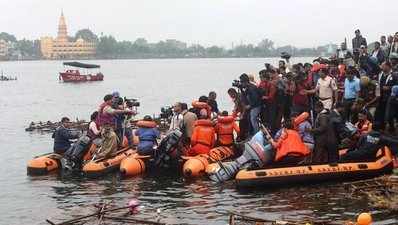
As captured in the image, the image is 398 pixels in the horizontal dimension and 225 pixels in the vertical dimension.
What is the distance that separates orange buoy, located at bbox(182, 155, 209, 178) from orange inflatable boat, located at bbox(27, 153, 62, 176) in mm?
4716

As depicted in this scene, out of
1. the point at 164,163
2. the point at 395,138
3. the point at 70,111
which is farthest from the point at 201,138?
the point at 70,111

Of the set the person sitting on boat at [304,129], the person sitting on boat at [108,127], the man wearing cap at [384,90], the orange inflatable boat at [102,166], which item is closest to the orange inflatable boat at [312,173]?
the person sitting on boat at [304,129]

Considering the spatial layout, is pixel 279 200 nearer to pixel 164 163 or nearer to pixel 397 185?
pixel 397 185

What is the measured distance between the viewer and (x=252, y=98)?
18781 millimetres

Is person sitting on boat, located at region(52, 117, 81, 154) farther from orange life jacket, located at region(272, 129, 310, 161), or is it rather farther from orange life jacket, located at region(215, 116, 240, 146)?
orange life jacket, located at region(272, 129, 310, 161)

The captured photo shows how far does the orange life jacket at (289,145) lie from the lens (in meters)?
15.7

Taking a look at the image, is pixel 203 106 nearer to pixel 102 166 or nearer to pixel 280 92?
pixel 280 92

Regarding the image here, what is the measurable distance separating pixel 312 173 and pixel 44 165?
8.74m

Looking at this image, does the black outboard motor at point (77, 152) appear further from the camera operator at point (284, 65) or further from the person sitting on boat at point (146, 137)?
the camera operator at point (284, 65)

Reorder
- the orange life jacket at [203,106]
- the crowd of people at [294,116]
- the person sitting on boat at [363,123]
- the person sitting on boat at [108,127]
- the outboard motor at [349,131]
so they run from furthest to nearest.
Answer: the person sitting on boat at [108,127] → the orange life jacket at [203,106] → the person sitting on boat at [363,123] → the outboard motor at [349,131] → the crowd of people at [294,116]

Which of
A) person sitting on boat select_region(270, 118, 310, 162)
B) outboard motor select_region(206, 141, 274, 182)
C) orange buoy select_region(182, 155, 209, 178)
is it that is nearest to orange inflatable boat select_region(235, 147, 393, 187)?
person sitting on boat select_region(270, 118, 310, 162)

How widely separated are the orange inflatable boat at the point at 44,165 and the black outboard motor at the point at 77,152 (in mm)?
532

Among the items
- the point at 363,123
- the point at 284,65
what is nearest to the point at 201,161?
the point at 363,123

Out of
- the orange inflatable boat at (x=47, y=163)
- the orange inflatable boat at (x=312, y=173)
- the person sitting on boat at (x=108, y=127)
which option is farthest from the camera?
the orange inflatable boat at (x=47, y=163)
